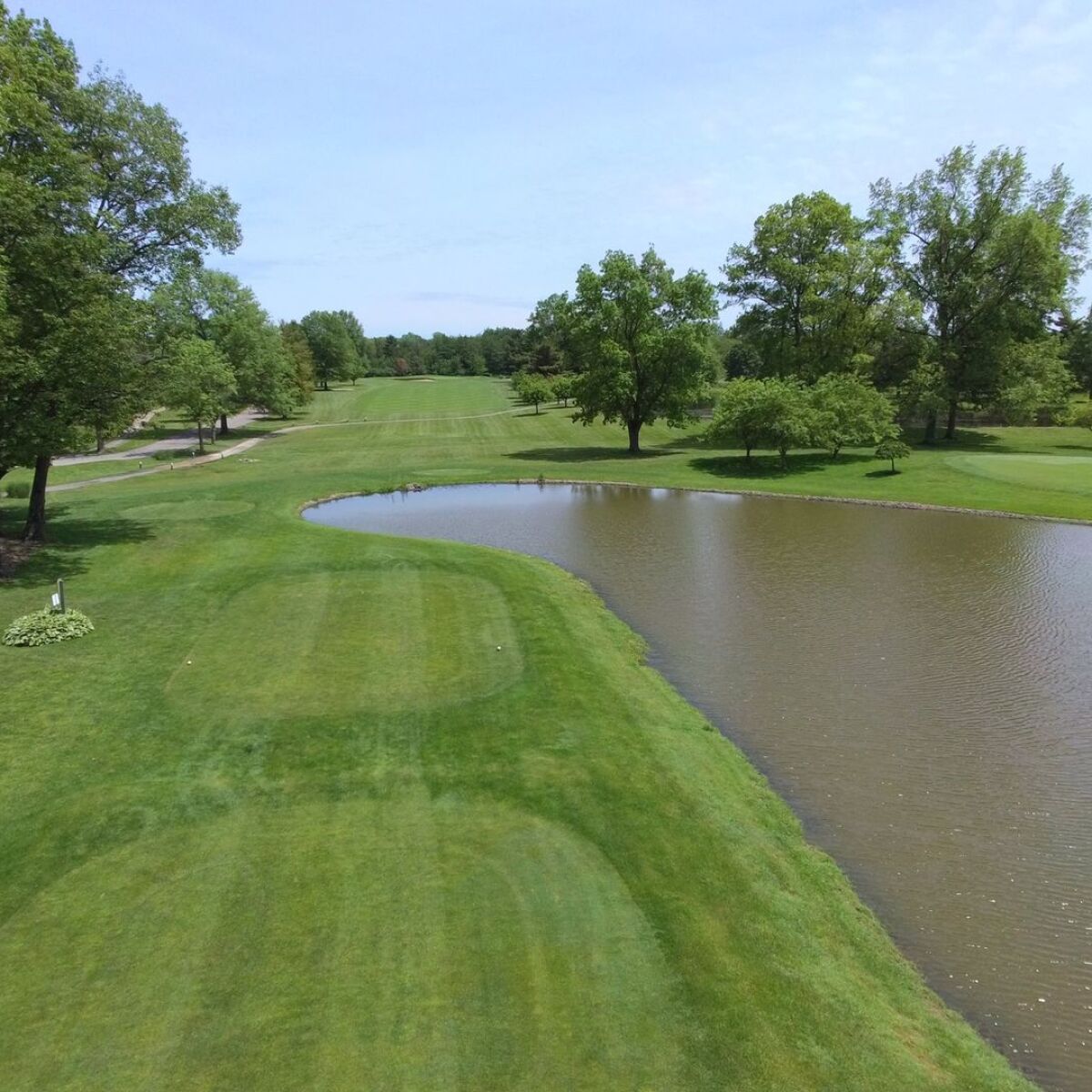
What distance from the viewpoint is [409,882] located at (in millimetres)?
8164

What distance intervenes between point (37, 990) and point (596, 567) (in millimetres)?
18120

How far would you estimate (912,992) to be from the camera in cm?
731

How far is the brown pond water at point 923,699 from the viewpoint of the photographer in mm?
8102

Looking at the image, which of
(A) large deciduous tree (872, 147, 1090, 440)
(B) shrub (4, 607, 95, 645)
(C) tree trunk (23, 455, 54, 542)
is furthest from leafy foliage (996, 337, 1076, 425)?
(B) shrub (4, 607, 95, 645)

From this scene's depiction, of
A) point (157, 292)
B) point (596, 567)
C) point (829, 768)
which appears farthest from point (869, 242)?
point (829, 768)

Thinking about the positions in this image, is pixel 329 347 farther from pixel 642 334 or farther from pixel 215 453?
pixel 642 334

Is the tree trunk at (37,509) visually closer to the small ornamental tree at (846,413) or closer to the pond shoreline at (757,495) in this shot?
the pond shoreline at (757,495)

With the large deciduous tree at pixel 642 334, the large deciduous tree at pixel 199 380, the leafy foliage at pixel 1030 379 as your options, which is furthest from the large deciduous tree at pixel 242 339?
the leafy foliage at pixel 1030 379

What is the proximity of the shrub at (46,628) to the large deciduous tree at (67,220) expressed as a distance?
5.54 meters

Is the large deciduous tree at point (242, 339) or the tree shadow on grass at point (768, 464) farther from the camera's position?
the large deciduous tree at point (242, 339)

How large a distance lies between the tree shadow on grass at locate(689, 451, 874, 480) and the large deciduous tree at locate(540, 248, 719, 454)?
5646 mm

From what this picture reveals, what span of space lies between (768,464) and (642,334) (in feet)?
38.5

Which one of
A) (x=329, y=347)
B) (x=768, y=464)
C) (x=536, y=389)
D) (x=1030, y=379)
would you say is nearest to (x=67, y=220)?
(x=768, y=464)

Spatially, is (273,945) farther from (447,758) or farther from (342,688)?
(342,688)
